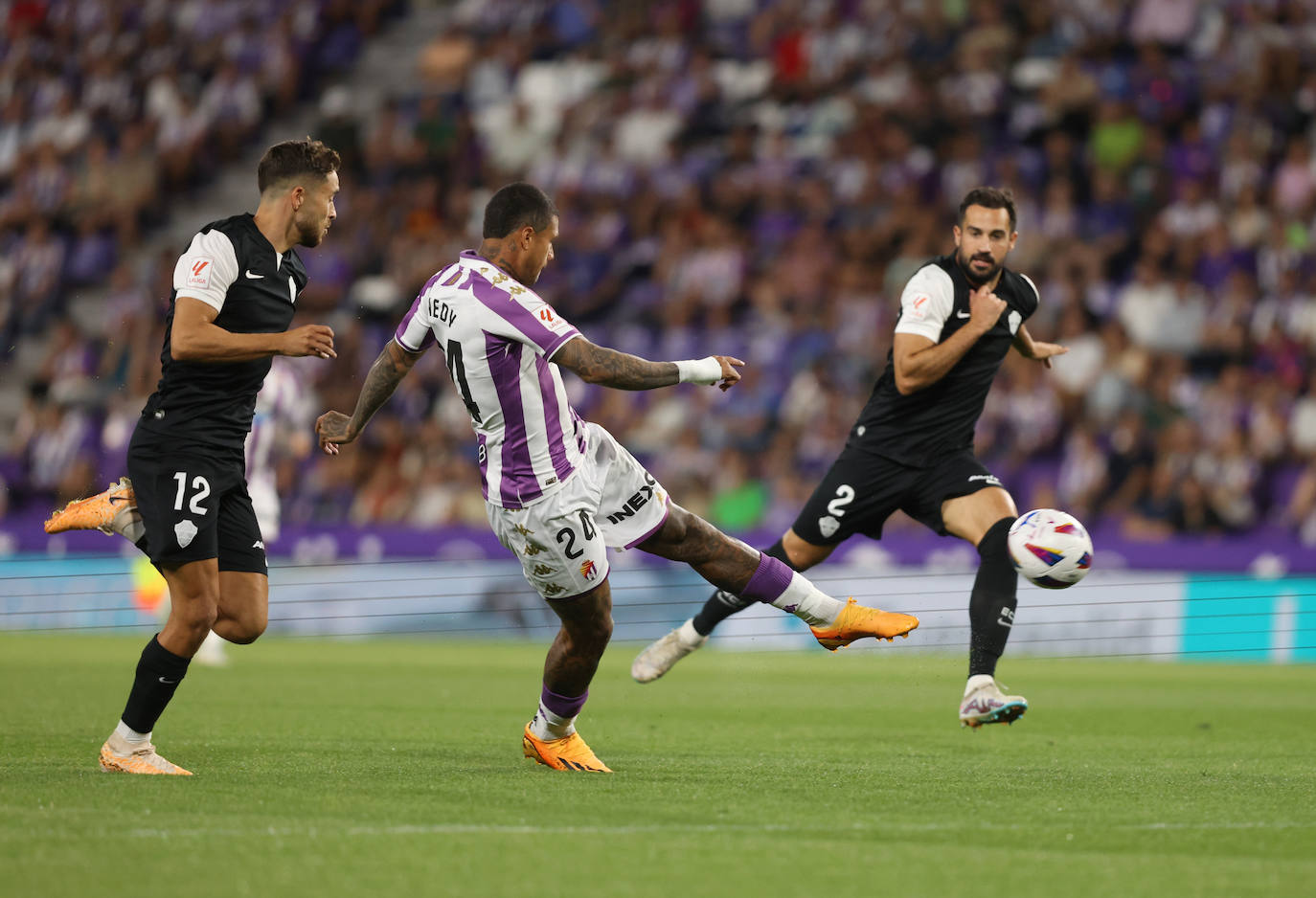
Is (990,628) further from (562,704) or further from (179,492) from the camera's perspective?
(179,492)

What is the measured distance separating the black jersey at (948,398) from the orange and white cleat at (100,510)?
3.68 m

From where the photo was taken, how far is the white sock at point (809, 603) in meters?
7.50

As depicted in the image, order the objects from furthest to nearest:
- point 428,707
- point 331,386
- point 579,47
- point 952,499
Answer: 1. point 579,47
2. point 331,386
3. point 428,707
4. point 952,499

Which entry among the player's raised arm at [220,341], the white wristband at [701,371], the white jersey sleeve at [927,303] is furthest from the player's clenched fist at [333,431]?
the white jersey sleeve at [927,303]

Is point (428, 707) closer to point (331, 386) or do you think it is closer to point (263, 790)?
point (263, 790)

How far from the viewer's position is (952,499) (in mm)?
8703

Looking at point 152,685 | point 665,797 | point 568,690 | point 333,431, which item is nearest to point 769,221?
point 333,431

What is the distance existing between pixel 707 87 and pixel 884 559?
832 centimetres

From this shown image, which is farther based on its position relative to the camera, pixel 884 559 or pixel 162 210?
pixel 162 210

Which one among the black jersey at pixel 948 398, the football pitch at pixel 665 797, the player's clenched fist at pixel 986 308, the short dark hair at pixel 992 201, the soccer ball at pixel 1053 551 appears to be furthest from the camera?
the black jersey at pixel 948 398

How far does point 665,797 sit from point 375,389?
2.24 m

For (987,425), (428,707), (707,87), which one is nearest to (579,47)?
(707,87)

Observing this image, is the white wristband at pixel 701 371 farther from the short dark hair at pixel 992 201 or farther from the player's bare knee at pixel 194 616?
the short dark hair at pixel 992 201

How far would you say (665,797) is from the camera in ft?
20.9
